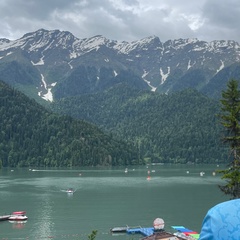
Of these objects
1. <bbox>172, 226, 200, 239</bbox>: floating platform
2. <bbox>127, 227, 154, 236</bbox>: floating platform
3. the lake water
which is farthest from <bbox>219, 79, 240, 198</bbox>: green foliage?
the lake water

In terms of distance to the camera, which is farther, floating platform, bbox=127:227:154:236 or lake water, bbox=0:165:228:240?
lake water, bbox=0:165:228:240

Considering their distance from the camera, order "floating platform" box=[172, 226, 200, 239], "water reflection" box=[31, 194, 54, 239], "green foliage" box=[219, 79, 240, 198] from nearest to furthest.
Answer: "green foliage" box=[219, 79, 240, 198]
"floating platform" box=[172, 226, 200, 239]
"water reflection" box=[31, 194, 54, 239]

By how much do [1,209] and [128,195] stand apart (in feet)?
147

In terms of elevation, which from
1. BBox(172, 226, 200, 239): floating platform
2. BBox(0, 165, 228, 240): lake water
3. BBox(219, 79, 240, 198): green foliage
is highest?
BBox(219, 79, 240, 198): green foliage

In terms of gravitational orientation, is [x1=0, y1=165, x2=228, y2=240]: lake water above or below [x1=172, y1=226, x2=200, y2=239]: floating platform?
above

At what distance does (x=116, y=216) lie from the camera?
Answer: 340 feet

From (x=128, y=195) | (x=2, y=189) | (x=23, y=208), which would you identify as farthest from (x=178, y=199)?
(x=2, y=189)

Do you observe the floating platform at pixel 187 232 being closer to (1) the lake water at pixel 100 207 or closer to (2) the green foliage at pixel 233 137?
(1) the lake water at pixel 100 207

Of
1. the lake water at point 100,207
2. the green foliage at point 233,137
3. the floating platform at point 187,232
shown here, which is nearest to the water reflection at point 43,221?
the lake water at point 100,207

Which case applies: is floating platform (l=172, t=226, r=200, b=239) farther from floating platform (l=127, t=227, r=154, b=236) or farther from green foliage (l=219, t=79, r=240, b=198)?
green foliage (l=219, t=79, r=240, b=198)

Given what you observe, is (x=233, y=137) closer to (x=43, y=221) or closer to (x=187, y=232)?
(x=187, y=232)

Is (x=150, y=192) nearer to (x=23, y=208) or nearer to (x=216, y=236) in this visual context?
(x=23, y=208)

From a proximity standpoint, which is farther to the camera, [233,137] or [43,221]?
[43,221]

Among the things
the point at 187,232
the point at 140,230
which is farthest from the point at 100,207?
the point at 187,232
